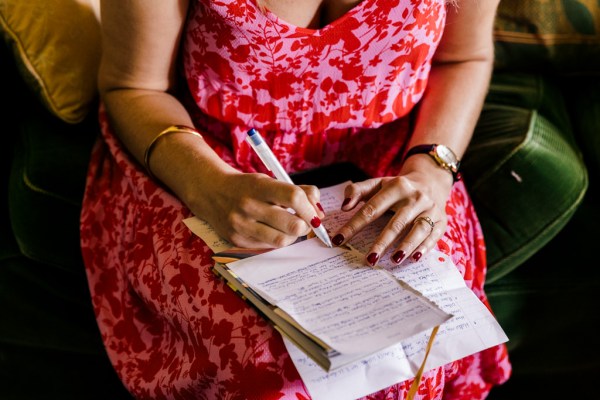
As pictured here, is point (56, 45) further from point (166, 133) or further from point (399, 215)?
point (399, 215)

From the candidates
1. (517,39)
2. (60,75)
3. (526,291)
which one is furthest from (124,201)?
(517,39)

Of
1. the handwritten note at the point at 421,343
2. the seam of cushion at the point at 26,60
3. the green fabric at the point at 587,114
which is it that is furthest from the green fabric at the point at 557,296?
the seam of cushion at the point at 26,60

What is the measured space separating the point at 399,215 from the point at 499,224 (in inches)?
15.2

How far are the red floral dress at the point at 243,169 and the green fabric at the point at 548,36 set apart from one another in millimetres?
494

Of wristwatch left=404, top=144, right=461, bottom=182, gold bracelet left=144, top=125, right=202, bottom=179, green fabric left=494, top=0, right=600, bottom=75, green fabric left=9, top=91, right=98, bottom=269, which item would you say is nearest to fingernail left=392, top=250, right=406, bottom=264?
wristwatch left=404, top=144, right=461, bottom=182

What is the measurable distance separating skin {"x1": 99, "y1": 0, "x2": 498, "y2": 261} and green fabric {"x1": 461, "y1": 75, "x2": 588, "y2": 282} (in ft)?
0.37

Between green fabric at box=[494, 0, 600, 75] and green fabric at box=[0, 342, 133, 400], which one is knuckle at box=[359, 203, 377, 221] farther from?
green fabric at box=[494, 0, 600, 75]

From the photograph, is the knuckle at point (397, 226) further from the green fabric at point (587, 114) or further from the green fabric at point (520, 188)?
the green fabric at point (587, 114)

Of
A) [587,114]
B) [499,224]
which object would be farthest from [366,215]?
[587,114]

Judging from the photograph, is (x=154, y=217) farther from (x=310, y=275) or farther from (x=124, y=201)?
(x=310, y=275)

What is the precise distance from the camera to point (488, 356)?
0.98m

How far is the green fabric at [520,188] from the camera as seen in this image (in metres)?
1.08

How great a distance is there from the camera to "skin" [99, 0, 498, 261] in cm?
76

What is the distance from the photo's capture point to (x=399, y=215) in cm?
79
